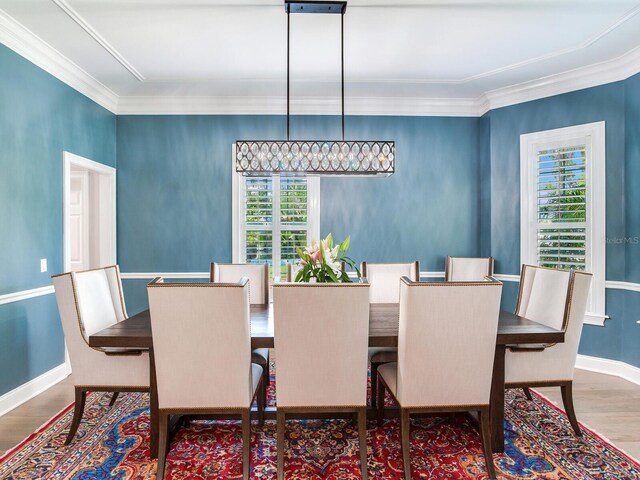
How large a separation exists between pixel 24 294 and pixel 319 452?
8.21ft

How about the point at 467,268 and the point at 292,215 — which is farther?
the point at 292,215

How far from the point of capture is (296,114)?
4418mm

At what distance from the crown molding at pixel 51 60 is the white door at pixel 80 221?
34.5 inches

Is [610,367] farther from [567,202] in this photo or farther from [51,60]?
[51,60]

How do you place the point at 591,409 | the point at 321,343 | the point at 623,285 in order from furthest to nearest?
the point at 623,285
the point at 591,409
the point at 321,343

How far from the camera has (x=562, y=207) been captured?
379 cm

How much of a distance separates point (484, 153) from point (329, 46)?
88.8 inches

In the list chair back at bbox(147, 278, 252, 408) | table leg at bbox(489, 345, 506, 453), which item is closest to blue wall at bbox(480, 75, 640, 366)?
table leg at bbox(489, 345, 506, 453)

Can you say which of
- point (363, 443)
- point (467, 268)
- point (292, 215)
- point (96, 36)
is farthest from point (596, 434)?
point (96, 36)

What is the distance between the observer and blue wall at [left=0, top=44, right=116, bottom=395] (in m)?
2.81

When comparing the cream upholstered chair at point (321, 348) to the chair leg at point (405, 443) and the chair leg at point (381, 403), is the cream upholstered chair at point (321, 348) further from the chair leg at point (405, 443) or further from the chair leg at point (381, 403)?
the chair leg at point (381, 403)

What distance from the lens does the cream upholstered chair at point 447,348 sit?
187 centimetres

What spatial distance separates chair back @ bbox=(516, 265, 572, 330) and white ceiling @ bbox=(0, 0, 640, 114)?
5.92ft

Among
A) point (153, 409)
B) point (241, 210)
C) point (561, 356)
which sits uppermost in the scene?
point (241, 210)
